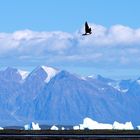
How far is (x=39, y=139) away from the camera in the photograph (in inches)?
5108

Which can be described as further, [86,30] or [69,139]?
[69,139]

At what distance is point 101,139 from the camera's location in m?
125

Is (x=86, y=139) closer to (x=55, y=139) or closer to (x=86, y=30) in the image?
(x=55, y=139)

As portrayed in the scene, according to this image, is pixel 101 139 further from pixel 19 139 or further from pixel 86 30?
pixel 86 30

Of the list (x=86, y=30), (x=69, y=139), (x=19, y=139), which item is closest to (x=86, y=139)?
(x=69, y=139)

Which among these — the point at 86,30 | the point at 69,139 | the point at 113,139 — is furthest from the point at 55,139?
the point at 86,30

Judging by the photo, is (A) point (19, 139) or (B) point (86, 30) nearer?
(B) point (86, 30)

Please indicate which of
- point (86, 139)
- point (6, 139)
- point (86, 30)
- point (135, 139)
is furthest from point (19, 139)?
point (86, 30)

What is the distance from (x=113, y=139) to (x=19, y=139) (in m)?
17.1

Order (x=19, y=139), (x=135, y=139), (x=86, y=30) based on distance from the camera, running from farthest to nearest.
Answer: (x=19, y=139), (x=135, y=139), (x=86, y=30)

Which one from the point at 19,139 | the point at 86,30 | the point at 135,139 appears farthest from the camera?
the point at 19,139

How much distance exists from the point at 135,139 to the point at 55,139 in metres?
14.5

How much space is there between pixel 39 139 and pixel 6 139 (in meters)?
6.13

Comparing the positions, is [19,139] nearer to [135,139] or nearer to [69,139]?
[69,139]
